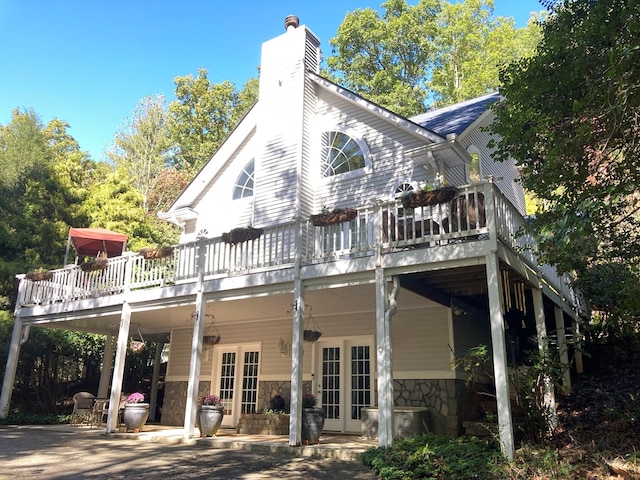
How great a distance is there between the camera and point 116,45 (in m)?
18.5

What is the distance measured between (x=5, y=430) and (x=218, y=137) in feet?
76.4

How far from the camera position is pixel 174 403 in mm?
13695

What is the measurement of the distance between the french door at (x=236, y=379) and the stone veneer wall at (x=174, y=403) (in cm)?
124

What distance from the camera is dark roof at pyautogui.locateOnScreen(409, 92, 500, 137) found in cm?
1202

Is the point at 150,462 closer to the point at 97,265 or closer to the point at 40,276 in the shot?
the point at 97,265

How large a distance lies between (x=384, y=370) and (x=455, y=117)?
837 cm

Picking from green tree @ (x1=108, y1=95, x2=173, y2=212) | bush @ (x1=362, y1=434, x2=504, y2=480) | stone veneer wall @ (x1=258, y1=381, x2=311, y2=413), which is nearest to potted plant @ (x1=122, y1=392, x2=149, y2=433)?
stone veneer wall @ (x1=258, y1=381, x2=311, y2=413)

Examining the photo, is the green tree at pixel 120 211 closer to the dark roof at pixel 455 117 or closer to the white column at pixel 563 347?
the dark roof at pixel 455 117

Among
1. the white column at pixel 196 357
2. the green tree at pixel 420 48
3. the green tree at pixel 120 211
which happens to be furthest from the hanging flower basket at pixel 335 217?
the green tree at pixel 420 48

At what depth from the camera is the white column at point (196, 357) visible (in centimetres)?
938

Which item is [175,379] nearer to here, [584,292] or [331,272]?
[331,272]

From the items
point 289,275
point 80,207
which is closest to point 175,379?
point 289,275

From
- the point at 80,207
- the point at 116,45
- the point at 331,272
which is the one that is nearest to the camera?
the point at 331,272

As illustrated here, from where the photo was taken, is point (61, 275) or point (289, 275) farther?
point (61, 275)
